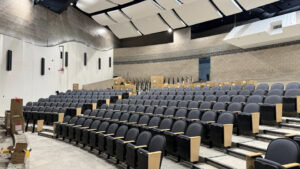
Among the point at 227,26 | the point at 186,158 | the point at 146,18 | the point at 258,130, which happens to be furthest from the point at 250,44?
the point at 186,158

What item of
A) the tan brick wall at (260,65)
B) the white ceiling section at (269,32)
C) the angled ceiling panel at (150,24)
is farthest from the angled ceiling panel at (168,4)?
the tan brick wall at (260,65)

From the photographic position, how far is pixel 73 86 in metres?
9.73

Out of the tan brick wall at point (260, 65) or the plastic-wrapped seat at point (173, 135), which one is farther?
the tan brick wall at point (260, 65)

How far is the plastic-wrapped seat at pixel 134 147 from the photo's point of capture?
100 inches

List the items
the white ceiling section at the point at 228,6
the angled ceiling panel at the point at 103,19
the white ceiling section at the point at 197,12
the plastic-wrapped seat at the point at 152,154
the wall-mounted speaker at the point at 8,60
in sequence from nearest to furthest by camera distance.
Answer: the plastic-wrapped seat at the point at 152,154 → the wall-mounted speaker at the point at 8,60 → the white ceiling section at the point at 228,6 → the white ceiling section at the point at 197,12 → the angled ceiling panel at the point at 103,19

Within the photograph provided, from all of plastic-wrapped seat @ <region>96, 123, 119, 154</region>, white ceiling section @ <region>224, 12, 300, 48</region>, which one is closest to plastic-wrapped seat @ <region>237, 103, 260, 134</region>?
plastic-wrapped seat @ <region>96, 123, 119, 154</region>

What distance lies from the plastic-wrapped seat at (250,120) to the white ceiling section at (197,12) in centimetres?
582

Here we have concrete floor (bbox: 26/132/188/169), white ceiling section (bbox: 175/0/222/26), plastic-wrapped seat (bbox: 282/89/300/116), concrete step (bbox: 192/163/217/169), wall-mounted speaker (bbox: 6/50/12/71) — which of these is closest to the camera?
concrete step (bbox: 192/163/217/169)

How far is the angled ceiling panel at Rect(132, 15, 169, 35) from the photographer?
10188 mm

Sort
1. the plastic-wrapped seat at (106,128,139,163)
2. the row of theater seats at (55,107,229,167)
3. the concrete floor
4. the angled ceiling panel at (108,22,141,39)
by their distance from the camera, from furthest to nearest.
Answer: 1. the angled ceiling panel at (108,22,141,39)
2. the concrete floor
3. the plastic-wrapped seat at (106,128,139,163)
4. the row of theater seats at (55,107,229,167)

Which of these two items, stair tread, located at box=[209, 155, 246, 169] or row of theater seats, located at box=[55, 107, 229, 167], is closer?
stair tread, located at box=[209, 155, 246, 169]

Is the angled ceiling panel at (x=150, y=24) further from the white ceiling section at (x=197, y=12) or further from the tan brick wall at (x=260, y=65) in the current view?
the tan brick wall at (x=260, y=65)

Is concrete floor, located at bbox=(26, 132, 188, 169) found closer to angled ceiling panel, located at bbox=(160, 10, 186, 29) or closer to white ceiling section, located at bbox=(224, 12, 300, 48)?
white ceiling section, located at bbox=(224, 12, 300, 48)

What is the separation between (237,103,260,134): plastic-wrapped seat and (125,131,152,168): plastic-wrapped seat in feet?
4.39
